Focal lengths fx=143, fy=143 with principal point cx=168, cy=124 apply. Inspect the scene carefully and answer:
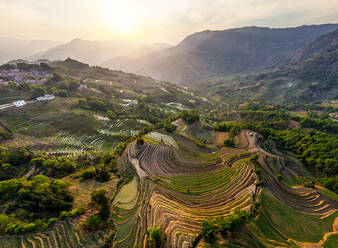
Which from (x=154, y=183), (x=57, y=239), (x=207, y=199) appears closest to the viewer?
(x=57, y=239)

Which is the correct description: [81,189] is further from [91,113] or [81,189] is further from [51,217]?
[91,113]

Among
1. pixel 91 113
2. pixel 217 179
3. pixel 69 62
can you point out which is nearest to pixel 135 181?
pixel 217 179

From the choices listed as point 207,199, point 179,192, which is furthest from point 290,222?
point 179,192

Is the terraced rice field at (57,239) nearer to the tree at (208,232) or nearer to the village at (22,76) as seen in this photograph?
the tree at (208,232)

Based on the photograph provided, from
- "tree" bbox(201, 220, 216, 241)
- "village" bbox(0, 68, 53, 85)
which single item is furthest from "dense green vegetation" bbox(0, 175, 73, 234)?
"village" bbox(0, 68, 53, 85)

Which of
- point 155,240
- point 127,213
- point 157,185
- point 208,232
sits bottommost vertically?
point 127,213

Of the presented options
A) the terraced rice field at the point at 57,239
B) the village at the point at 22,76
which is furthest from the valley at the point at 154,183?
the village at the point at 22,76

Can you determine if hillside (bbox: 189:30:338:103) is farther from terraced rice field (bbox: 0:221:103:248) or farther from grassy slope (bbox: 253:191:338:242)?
terraced rice field (bbox: 0:221:103:248)

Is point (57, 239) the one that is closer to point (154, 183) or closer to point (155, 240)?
point (155, 240)
